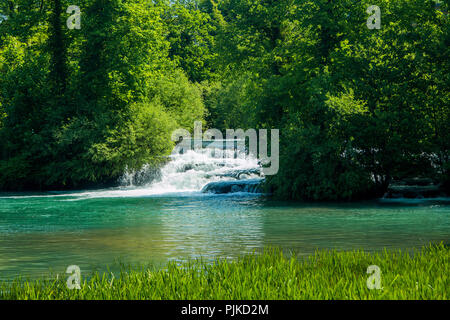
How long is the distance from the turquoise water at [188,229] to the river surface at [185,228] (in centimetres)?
2

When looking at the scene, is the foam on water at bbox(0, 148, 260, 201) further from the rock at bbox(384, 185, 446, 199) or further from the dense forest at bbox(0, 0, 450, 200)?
the rock at bbox(384, 185, 446, 199)

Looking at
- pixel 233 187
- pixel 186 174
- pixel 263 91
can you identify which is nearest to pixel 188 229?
pixel 233 187

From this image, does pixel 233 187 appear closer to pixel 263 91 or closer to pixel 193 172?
pixel 193 172

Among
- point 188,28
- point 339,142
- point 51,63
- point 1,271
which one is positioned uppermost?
point 188,28

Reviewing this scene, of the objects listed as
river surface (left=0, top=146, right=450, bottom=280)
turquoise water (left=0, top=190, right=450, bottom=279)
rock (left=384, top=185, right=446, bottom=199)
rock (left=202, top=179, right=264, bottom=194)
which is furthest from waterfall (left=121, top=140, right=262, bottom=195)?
rock (left=384, top=185, right=446, bottom=199)

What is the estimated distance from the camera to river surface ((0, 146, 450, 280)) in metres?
11.8

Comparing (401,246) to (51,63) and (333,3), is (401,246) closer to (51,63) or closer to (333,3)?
(333,3)

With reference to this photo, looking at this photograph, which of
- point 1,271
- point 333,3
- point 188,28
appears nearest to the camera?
point 1,271

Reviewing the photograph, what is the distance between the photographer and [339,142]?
24.6m

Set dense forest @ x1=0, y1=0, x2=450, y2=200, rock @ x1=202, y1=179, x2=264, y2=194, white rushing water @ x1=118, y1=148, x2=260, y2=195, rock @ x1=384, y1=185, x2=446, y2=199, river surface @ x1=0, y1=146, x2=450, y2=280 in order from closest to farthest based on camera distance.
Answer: river surface @ x1=0, y1=146, x2=450, y2=280 < dense forest @ x1=0, y1=0, x2=450, y2=200 < rock @ x1=384, y1=185, x2=446, y2=199 < rock @ x1=202, y1=179, x2=264, y2=194 < white rushing water @ x1=118, y1=148, x2=260, y2=195

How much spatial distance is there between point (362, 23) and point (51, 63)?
19.2 meters

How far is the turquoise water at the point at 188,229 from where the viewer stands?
1184 centimetres

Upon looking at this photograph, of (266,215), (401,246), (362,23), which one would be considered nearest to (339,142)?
(266,215)

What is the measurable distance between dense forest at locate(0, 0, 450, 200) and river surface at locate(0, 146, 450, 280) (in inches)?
91.0
